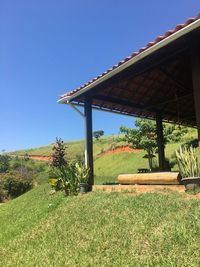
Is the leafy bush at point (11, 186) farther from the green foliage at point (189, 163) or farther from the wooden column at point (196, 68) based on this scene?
the wooden column at point (196, 68)

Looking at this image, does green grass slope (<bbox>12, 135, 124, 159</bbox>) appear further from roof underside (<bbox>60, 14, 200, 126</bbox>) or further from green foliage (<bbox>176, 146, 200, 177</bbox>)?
green foliage (<bbox>176, 146, 200, 177</bbox>)

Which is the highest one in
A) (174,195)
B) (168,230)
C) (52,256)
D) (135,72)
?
(135,72)

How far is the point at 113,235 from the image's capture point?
600 cm

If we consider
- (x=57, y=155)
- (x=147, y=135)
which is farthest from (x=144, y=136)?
(x=57, y=155)

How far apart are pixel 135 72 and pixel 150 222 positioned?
193 inches

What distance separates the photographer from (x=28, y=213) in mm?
10820

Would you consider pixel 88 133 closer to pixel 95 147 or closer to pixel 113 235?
pixel 113 235

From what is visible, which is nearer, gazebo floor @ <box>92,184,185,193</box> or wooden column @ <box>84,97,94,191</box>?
gazebo floor @ <box>92,184,185,193</box>

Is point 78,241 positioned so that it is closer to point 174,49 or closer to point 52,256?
point 52,256

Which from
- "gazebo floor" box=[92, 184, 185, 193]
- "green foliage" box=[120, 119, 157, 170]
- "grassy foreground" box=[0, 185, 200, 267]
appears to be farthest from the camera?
"green foliage" box=[120, 119, 157, 170]

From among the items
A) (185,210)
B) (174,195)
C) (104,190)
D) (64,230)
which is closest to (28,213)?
(104,190)

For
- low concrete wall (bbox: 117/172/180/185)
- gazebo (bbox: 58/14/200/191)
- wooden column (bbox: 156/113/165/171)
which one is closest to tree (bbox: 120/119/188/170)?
gazebo (bbox: 58/14/200/191)

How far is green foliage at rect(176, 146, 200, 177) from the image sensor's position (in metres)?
7.55

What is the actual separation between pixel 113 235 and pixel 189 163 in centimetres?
272
